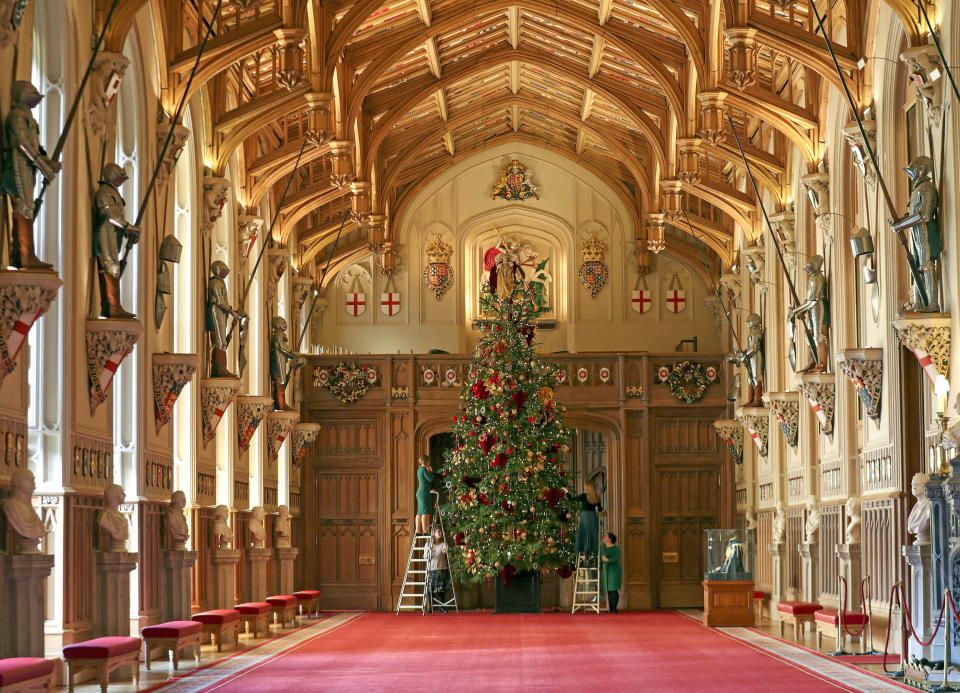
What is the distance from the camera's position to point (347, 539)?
75.4 ft

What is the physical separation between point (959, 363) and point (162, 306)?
746 cm

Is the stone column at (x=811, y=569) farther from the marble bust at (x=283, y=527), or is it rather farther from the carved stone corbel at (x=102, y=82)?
the carved stone corbel at (x=102, y=82)

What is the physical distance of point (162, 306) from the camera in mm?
13773

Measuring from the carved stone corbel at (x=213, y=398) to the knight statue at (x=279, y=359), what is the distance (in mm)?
4102

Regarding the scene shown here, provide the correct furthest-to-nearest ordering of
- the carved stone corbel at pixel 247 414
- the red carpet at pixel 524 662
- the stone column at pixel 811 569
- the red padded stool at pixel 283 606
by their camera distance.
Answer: the carved stone corbel at pixel 247 414 → the red padded stool at pixel 283 606 → the stone column at pixel 811 569 → the red carpet at pixel 524 662

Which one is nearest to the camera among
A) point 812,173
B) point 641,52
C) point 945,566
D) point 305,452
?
point 945,566

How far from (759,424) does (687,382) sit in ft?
9.46

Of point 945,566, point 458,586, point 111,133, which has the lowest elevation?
point 458,586

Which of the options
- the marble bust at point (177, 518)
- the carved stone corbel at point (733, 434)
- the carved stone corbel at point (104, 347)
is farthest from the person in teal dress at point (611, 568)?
the carved stone corbel at point (104, 347)

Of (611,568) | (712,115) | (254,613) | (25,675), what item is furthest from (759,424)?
(25,675)

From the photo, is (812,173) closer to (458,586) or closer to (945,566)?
(945,566)

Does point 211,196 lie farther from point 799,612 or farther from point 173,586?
point 799,612

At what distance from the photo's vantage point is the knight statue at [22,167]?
8.89 metres

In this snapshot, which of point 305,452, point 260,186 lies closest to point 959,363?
point 260,186
